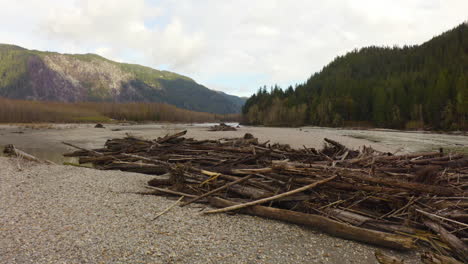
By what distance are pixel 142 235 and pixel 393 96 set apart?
345 ft

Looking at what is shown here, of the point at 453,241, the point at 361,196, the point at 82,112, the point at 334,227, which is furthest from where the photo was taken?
the point at 82,112

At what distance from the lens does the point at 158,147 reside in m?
14.7

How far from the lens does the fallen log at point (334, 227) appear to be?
4.71m

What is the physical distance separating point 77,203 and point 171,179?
2.89m

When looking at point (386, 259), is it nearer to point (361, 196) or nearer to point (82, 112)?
point (361, 196)

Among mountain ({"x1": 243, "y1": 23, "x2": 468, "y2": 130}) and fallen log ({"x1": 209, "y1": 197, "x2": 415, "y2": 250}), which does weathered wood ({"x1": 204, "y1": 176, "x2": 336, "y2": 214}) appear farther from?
mountain ({"x1": 243, "y1": 23, "x2": 468, "y2": 130})

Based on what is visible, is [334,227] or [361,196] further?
[361,196]

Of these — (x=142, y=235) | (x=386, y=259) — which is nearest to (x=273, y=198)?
(x=386, y=259)

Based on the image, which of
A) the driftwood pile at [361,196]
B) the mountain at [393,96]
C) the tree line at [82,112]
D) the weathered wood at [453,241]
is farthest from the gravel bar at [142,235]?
the tree line at [82,112]

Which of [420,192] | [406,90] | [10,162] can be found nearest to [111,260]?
[420,192]

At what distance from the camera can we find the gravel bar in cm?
441

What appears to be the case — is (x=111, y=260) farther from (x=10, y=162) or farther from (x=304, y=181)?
(x=10, y=162)

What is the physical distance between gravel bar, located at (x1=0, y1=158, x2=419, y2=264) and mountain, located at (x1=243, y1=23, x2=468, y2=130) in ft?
258

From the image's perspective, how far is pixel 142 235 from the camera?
5.19m
